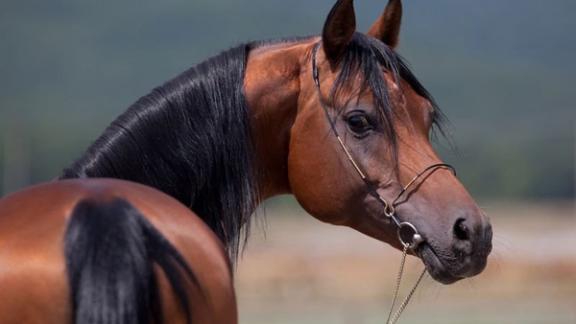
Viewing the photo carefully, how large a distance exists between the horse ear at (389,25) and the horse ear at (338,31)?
35 cm

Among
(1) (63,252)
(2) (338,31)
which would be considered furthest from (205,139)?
(1) (63,252)

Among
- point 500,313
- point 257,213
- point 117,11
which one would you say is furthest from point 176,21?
point 257,213

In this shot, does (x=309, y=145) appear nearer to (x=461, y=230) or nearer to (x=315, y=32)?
(x=461, y=230)

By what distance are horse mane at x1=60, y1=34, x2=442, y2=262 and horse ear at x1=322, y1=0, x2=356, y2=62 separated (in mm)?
36

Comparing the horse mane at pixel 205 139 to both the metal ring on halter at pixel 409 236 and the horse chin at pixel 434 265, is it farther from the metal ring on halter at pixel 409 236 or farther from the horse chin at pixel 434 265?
the horse chin at pixel 434 265

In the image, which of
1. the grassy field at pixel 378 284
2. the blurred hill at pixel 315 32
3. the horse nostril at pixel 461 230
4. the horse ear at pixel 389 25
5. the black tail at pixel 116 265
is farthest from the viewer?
the blurred hill at pixel 315 32

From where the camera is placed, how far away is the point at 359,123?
14.7 ft

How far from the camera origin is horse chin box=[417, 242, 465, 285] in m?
4.22

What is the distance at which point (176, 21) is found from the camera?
119 m

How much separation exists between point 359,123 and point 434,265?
0.64m

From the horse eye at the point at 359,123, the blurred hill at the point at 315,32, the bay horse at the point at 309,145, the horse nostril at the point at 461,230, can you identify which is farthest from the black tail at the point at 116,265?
the blurred hill at the point at 315,32

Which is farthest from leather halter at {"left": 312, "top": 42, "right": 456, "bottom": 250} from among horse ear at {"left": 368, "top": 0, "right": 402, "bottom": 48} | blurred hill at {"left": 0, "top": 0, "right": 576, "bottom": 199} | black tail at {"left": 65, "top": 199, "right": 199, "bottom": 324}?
blurred hill at {"left": 0, "top": 0, "right": 576, "bottom": 199}

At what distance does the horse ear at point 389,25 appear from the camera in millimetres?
4902

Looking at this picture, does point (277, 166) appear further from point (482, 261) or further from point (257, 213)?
point (482, 261)
